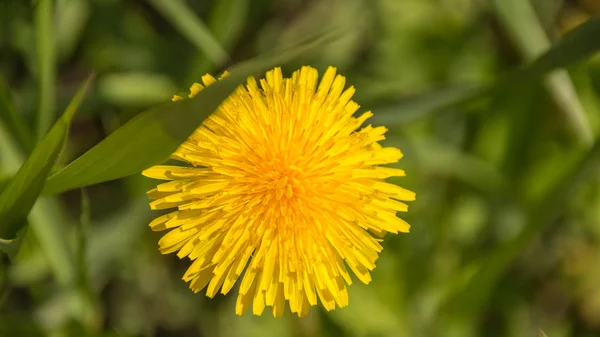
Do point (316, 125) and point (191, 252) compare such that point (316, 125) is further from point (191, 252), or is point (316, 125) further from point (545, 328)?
point (545, 328)

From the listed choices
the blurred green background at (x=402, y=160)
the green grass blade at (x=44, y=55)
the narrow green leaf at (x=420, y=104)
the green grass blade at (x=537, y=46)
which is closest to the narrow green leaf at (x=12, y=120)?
the green grass blade at (x=44, y=55)

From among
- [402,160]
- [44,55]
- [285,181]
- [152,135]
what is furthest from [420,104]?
[44,55]

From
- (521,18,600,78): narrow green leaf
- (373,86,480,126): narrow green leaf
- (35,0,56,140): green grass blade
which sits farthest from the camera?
(373,86,480,126): narrow green leaf

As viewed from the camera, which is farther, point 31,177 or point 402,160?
point 402,160

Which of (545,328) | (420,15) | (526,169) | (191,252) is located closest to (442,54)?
(420,15)

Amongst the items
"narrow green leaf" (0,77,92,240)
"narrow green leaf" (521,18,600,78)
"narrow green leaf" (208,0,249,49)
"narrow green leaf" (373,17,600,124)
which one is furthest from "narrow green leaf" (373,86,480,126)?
"narrow green leaf" (0,77,92,240)

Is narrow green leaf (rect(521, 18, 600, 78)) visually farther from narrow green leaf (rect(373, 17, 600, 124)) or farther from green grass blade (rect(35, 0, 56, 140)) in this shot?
green grass blade (rect(35, 0, 56, 140))

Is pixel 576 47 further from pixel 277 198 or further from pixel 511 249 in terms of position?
pixel 277 198
